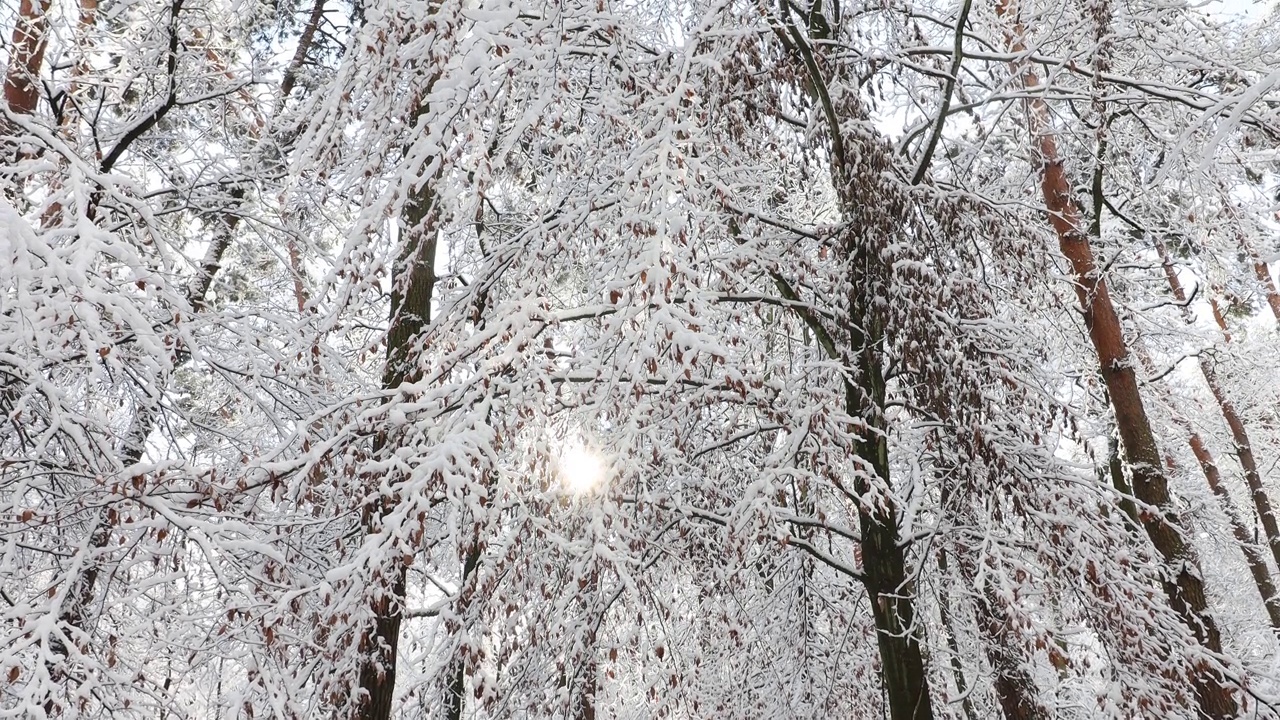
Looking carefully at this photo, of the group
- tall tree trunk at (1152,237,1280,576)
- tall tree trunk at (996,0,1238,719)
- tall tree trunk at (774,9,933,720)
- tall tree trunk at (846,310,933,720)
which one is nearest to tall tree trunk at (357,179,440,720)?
tall tree trunk at (774,9,933,720)

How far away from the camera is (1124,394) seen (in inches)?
260

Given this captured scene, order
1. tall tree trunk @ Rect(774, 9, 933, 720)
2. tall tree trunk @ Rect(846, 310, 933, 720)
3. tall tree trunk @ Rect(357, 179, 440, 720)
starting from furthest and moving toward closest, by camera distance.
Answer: tall tree trunk @ Rect(846, 310, 933, 720), tall tree trunk @ Rect(774, 9, 933, 720), tall tree trunk @ Rect(357, 179, 440, 720)

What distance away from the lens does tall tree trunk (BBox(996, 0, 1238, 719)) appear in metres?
5.83

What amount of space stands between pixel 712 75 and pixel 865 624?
148 inches

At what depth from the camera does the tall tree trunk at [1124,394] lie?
229 inches

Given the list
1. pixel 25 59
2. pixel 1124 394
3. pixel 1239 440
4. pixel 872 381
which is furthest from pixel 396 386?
pixel 1239 440

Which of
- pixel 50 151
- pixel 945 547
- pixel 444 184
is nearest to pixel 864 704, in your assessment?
pixel 945 547

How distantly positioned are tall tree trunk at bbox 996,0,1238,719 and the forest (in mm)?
44

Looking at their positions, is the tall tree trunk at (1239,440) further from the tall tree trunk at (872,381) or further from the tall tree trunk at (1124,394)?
the tall tree trunk at (872,381)

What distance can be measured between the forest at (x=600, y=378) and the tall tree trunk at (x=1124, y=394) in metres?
0.04

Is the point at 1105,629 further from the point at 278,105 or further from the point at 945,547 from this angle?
the point at 278,105

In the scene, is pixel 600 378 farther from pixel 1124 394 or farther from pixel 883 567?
pixel 1124 394

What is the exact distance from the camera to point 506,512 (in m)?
4.04

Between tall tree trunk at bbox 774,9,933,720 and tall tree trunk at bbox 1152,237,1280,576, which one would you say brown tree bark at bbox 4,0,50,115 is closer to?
tall tree trunk at bbox 774,9,933,720
